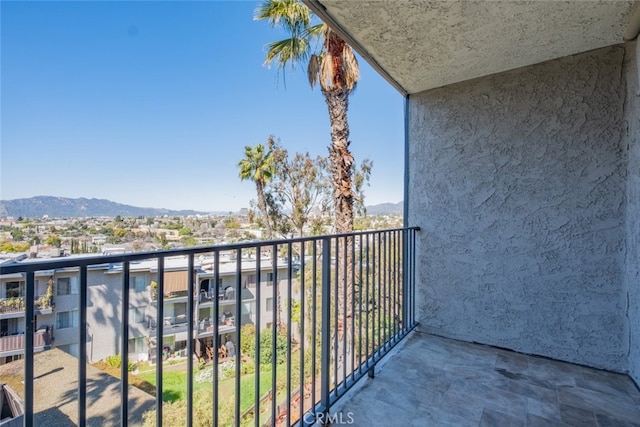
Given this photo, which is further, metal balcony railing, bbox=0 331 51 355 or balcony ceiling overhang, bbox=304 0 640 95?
balcony ceiling overhang, bbox=304 0 640 95

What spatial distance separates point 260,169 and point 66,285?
1140 cm

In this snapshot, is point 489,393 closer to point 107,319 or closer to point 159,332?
point 159,332

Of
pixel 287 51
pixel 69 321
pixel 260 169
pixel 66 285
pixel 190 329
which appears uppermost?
pixel 287 51

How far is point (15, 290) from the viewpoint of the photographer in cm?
73

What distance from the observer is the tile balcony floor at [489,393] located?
5.66ft

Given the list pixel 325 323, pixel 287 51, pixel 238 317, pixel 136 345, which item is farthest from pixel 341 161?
pixel 136 345

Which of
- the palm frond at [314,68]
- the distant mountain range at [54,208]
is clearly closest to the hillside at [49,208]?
the distant mountain range at [54,208]

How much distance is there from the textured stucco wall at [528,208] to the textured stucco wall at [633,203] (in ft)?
0.24

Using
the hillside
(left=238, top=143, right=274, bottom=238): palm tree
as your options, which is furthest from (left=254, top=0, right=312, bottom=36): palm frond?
(left=238, top=143, right=274, bottom=238): palm tree

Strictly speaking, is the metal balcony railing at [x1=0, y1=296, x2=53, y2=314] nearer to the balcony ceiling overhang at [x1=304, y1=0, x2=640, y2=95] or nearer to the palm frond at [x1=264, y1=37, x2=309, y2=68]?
the balcony ceiling overhang at [x1=304, y1=0, x2=640, y2=95]

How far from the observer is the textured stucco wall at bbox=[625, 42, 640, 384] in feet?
6.54

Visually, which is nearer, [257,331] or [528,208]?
[257,331]

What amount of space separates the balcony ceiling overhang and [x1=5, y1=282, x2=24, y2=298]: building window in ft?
6.00

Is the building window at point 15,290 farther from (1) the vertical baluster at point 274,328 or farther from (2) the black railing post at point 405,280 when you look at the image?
(2) the black railing post at point 405,280
